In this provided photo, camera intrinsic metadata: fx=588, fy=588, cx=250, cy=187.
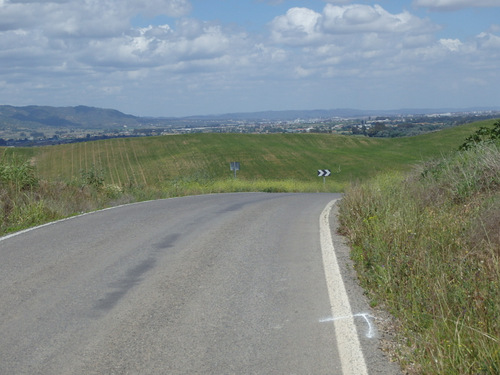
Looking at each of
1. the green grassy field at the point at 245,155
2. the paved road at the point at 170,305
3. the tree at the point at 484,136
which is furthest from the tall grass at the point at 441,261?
the green grassy field at the point at 245,155

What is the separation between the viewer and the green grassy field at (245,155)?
73625mm

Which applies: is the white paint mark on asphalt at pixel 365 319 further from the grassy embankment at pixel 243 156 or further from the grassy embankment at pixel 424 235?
the grassy embankment at pixel 243 156

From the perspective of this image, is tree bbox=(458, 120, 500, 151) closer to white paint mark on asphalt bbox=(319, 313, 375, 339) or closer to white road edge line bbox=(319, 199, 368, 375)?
white road edge line bbox=(319, 199, 368, 375)

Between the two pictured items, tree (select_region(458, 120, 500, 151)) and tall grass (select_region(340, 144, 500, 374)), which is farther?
tree (select_region(458, 120, 500, 151))

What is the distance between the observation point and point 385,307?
578 centimetres

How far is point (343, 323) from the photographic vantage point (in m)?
5.36

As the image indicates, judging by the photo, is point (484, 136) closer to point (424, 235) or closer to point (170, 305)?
point (424, 235)

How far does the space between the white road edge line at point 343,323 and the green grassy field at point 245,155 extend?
60.0 m

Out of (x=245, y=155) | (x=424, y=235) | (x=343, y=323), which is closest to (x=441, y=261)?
(x=424, y=235)

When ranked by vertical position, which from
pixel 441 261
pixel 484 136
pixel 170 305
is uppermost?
pixel 484 136

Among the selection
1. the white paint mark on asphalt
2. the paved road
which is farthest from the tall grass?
the paved road

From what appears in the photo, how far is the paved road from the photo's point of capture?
4523mm

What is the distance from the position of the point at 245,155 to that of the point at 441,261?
79666 millimetres

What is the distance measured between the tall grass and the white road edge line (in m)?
0.31
